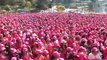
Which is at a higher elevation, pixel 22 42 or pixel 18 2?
pixel 22 42

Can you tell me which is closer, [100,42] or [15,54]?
[15,54]

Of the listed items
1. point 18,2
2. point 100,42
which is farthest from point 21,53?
point 18,2

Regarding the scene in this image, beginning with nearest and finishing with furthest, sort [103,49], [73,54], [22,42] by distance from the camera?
[73,54]
[103,49]
[22,42]

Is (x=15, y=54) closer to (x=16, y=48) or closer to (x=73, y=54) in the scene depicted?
(x=16, y=48)

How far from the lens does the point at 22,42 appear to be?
33.9ft

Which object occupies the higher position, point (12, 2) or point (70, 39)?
point (70, 39)

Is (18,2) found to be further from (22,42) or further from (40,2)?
(22,42)

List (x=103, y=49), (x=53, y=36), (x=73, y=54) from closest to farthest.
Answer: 1. (x=73, y=54)
2. (x=103, y=49)
3. (x=53, y=36)

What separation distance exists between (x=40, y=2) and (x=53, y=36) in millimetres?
51002

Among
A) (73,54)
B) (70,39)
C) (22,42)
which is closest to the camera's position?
(73,54)

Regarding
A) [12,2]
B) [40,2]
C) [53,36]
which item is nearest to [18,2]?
[12,2]

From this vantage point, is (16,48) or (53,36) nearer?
(16,48)

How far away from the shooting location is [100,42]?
35.7 feet

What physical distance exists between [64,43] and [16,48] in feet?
4.45
